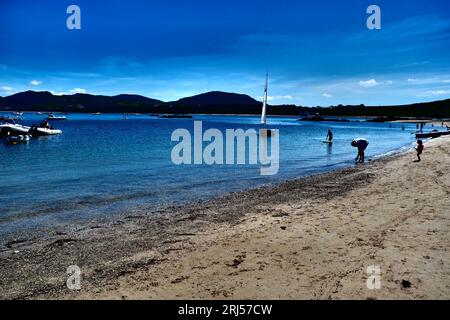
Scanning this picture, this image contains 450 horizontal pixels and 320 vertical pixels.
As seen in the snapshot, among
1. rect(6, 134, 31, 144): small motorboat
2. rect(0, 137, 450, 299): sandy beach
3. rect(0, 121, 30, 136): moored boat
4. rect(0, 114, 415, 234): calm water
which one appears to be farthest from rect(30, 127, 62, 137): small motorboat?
rect(0, 137, 450, 299): sandy beach

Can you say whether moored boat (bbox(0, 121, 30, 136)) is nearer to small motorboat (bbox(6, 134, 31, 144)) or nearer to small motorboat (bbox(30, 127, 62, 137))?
small motorboat (bbox(30, 127, 62, 137))

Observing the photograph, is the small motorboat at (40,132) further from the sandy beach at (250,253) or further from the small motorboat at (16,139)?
the sandy beach at (250,253)

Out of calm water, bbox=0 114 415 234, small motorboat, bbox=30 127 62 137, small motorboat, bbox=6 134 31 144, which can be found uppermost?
small motorboat, bbox=30 127 62 137

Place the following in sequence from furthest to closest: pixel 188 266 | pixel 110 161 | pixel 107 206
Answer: pixel 110 161
pixel 107 206
pixel 188 266

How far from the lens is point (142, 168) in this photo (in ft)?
97.9

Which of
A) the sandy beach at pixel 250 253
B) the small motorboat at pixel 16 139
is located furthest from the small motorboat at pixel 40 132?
the sandy beach at pixel 250 253

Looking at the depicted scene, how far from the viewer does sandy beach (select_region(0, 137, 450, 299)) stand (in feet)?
24.2

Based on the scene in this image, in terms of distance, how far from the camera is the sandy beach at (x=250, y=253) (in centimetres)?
737

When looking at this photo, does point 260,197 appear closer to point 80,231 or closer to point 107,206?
point 107,206
